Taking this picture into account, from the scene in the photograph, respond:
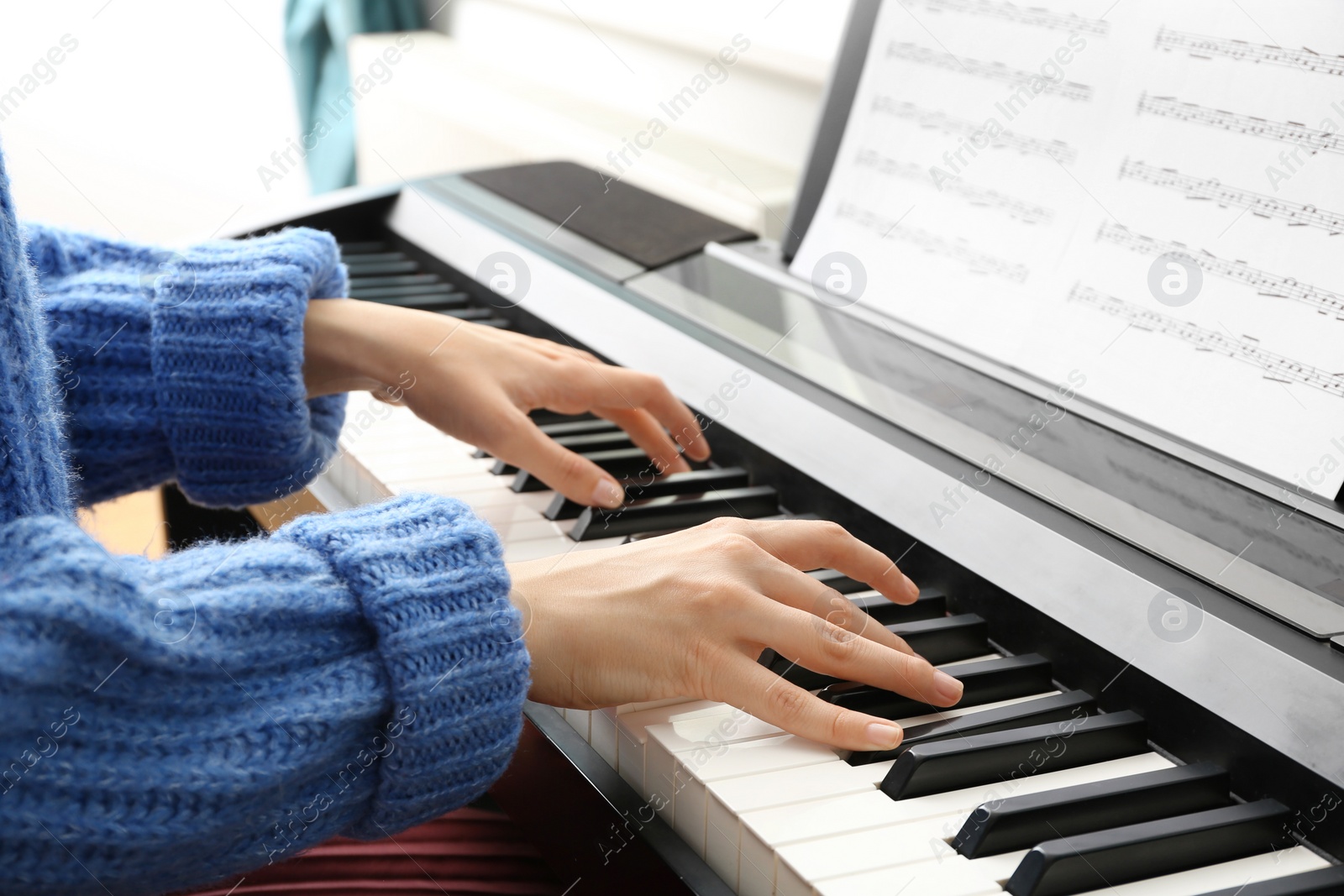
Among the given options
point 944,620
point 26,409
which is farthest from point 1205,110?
point 26,409

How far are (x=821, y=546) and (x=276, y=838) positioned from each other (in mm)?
399

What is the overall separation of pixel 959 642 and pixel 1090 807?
6.9 inches

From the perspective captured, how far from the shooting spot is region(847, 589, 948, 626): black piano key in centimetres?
82

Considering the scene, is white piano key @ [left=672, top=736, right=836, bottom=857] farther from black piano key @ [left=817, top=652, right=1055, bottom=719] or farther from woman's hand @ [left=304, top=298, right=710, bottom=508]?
woman's hand @ [left=304, top=298, right=710, bottom=508]

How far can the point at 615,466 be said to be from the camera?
1.07 meters

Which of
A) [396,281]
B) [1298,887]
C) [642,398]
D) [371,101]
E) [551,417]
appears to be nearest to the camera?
[1298,887]

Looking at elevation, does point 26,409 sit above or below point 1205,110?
below

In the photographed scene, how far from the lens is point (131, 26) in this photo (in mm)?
3098

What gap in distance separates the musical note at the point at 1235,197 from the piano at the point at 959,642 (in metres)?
0.18

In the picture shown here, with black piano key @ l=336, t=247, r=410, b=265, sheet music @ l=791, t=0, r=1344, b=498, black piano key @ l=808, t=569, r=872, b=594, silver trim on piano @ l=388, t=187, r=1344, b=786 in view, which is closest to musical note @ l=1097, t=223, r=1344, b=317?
sheet music @ l=791, t=0, r=1344, b=498

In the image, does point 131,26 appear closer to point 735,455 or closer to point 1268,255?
point 735,455

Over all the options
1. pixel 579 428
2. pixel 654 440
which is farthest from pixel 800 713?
pixel 579 428

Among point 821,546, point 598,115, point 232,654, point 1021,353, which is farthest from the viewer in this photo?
point 598,115

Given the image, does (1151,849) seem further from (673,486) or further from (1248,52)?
(1248,52)
